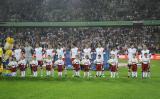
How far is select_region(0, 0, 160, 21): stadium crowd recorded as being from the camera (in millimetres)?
51719

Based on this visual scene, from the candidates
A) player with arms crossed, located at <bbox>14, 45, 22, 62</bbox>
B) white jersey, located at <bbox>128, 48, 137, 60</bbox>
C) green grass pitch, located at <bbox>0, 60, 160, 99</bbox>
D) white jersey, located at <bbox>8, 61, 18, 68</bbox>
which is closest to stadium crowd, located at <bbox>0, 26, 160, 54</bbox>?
player with arms crossed, located at <bbox>14, 45, 22, 62</bbox>

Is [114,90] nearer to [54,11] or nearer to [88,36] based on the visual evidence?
[88,36]

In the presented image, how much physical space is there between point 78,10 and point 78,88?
1387 inches

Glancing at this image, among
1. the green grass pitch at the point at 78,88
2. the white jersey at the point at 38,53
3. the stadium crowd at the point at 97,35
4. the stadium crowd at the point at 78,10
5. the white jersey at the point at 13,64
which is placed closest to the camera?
the green grass pitch at the point at 78,88

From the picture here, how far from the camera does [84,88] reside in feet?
63.7

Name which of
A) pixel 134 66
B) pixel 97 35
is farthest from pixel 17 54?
pixel 97 35

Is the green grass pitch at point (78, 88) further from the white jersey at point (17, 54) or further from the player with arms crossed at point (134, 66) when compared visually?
the white jersey at point (17, 54)

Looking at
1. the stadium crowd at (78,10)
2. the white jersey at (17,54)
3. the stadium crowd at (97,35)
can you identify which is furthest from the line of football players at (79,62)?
the stadium crowd at (78,10)

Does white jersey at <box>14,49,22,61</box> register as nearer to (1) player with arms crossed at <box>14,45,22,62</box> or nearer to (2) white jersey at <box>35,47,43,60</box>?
(1) player with arms crossed at <box>14,45,22,62</box>

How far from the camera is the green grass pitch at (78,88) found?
56.3 ft

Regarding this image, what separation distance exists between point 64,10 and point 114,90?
3674cm

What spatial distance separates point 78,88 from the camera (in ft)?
63.6

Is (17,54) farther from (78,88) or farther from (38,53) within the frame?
(78,88)

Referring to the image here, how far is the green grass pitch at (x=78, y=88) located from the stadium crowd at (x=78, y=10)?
94.4ft
